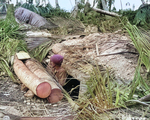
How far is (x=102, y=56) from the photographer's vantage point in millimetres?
3629

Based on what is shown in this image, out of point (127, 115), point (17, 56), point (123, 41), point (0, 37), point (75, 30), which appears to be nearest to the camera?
point (127, 115)

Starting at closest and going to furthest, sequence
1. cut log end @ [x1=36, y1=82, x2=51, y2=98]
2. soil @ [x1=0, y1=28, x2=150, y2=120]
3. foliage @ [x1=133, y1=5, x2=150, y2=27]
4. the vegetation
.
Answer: soil @ [x1=0, y1=28, x2=150, y2=120] < the vegetation < cut log end @ [x1=36, y1=82, x2=51, y2=98] < foliage @ [x1=133, y1=5, x2=150, y2=27]

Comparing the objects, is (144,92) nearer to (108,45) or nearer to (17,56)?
(108,45)

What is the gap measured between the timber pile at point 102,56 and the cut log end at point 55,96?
360 mm

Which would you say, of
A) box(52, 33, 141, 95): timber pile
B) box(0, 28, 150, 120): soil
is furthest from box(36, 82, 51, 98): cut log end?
box(52, 33, 141, 95): timber pile

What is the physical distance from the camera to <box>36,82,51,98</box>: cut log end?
3062 millimetres

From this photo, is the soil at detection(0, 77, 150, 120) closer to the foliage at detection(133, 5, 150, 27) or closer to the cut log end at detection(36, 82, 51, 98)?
the cut log end at detection(36, 82, 51, 98)

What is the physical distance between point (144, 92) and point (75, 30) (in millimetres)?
4347

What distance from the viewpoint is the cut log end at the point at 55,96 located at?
3148 millimetres

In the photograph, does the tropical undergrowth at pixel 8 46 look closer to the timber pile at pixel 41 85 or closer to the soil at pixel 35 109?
the soil at pixel 35 109

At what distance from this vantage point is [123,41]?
375cm

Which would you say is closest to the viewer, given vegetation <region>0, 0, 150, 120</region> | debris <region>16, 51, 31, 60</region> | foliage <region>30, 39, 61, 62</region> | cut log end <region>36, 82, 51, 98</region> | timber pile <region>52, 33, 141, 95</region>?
vegetation <region>0, 0, 150, 120</region>

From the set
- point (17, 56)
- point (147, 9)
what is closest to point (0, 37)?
point (17, 56)

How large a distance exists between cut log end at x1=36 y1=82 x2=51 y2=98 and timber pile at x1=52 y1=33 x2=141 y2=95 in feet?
1.69
